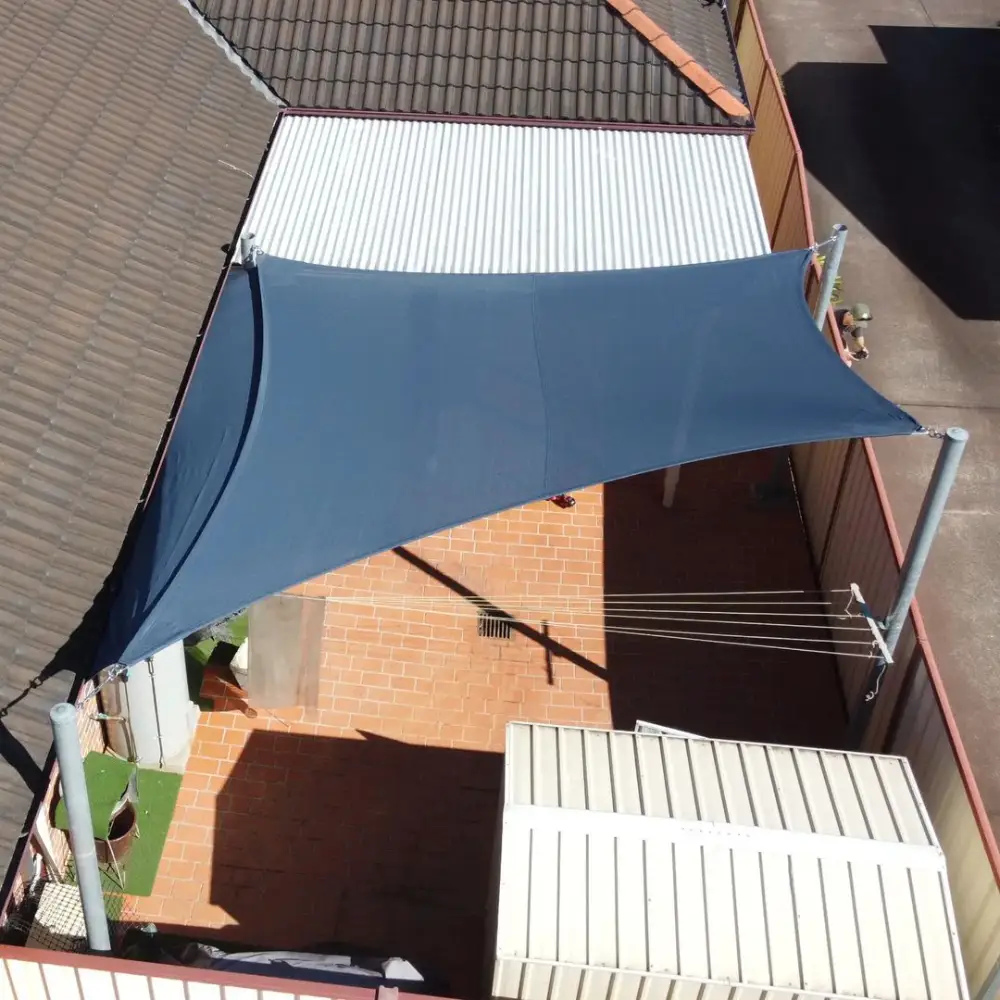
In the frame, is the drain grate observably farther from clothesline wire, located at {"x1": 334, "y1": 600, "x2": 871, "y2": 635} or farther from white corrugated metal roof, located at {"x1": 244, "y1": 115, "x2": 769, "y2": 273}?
white corrugated metal roof, located at {"x1": 244, "y1": 115, "x2": 769, "y2": 273}

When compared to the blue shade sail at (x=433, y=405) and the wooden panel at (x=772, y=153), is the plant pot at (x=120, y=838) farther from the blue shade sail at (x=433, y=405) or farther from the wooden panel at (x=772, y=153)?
the wooden panel at (x=772, y=153)

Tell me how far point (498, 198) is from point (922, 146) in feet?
35.1

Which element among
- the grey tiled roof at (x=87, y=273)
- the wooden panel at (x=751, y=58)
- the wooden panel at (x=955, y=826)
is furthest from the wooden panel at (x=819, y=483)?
the wooden panel at (x=751, y=58)

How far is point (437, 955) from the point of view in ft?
29.9

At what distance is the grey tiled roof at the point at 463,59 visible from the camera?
534 inches

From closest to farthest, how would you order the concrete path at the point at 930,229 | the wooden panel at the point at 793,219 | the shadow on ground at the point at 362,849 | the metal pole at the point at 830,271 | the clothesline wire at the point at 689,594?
the shadow on ground at the point at 362,849
the metal pole at the point at 830,271
the clothesline wire at the point at 689,594
the concrete path at the point at 930,229
the wooden panel at the point at 793,219

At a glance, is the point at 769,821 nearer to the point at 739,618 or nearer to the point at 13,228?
the point at 739,618

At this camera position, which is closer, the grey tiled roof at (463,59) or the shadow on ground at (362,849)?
the shadow on ground at (362,849)

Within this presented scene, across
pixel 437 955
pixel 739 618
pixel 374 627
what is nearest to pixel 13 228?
pixel 374 627

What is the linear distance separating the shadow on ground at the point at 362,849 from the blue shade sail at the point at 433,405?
2705 millimetres

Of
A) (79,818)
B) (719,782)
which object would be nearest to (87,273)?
(79,818)

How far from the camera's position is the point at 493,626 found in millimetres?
11641

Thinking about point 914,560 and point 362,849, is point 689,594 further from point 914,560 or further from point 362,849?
point 362,849

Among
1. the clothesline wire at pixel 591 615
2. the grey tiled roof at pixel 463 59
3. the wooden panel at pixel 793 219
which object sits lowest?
the clothesline wire at pixel 591 615
